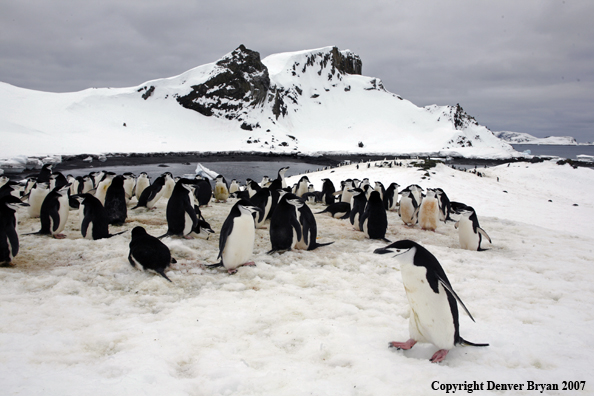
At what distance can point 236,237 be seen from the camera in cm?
408

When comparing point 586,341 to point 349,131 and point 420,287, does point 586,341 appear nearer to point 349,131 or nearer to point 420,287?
point 420,287

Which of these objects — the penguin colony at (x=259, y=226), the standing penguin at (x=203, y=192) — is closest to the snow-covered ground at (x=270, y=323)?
the penguin colony at (x=259, y=226)

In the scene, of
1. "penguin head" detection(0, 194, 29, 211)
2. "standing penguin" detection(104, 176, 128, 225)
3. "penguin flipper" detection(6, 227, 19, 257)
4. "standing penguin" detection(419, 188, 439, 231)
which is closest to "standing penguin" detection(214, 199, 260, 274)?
"penguin flipper" detection(6, 227, 19, 257)

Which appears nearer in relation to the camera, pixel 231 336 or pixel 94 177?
pixel 231 336

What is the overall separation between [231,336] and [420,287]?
1482 mm

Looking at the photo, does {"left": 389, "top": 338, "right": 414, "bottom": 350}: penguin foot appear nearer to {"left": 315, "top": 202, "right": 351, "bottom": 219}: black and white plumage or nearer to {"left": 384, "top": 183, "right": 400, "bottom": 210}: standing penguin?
{"left": 315, "top": 202, "right": 351, "bottom": 219}: black and white plumage

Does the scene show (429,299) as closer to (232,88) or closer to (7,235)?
(7,235)

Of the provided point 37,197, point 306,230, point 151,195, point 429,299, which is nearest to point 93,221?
point 37,197

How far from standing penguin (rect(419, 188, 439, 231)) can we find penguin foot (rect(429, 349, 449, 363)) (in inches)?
→ 195

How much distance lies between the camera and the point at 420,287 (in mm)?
2373

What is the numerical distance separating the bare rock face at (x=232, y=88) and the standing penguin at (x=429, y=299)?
64969mm

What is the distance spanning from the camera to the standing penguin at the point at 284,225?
4.80 metres

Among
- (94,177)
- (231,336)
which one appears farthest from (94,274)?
(94,177)

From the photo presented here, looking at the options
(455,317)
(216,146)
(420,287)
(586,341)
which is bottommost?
(586,341)
